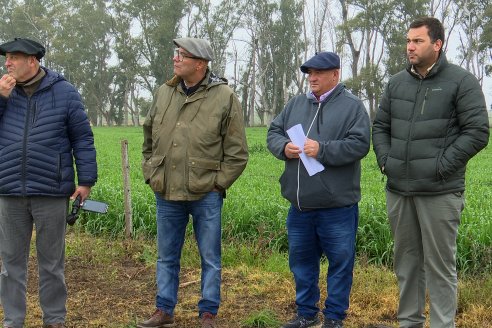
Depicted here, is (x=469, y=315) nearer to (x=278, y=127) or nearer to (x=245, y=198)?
(x=278, y=127)

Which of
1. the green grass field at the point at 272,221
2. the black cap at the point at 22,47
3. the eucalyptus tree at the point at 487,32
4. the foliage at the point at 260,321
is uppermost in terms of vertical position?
the eucalyptus tree at the point at 487,32

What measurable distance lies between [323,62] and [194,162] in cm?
111

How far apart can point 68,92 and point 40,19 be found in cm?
5919

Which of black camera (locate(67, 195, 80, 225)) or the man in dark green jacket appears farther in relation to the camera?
black camera (locate(67, 195, 80, 225))

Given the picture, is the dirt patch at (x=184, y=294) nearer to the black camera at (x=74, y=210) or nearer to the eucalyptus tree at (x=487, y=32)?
the black camera at (x=74, y=210)

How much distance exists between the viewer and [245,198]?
862 centimetres

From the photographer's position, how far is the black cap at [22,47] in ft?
13.1

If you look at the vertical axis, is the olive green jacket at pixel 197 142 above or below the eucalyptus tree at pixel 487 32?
below

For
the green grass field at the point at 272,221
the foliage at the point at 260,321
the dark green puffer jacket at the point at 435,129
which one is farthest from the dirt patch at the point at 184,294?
the dark green puffer jacket at the point at 435,129

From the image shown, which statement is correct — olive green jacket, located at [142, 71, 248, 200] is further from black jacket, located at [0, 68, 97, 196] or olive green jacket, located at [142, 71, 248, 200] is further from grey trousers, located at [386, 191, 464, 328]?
grey trousers, located at [386, 191, 464, 328]

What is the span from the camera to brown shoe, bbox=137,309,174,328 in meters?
4.38

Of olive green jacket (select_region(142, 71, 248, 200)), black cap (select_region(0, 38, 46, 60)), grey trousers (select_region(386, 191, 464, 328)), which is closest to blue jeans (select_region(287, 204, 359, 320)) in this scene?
grey trousers (select_region(386, 191, 464, 328))

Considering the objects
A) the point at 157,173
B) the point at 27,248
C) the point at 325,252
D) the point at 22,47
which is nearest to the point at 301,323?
the point at 325,252

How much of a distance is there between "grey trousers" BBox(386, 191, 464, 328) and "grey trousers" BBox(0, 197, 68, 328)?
228 centimetres
